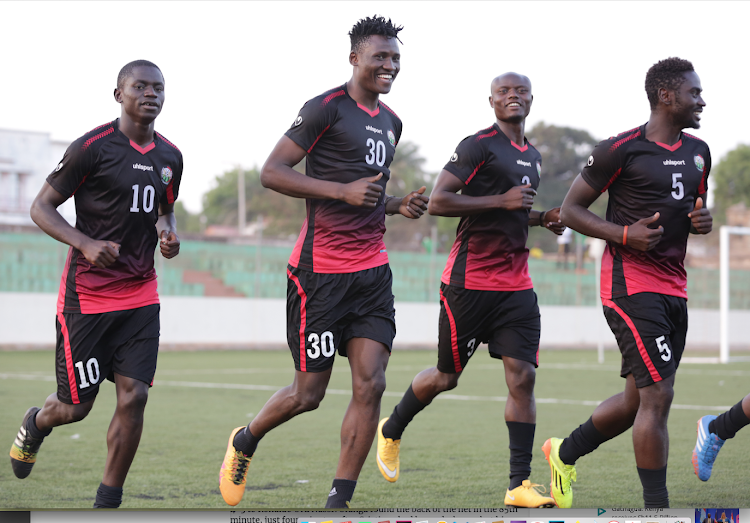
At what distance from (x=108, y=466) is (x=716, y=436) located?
3187 millimetres

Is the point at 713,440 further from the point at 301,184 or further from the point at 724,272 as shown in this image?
the point at 724,272

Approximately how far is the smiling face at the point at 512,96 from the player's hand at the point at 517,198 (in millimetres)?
571

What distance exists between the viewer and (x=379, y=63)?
14.5 ft

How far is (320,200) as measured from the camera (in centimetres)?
447

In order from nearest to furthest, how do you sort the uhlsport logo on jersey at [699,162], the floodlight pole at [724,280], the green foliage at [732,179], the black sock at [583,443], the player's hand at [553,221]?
1. the uhlsport logo on jersey at [699,162]
2. the black sock at [583,443]
3. the player's hand at [553,221]
4. the floodlight pole at [724,280]
5. the green foliage at [732,179]

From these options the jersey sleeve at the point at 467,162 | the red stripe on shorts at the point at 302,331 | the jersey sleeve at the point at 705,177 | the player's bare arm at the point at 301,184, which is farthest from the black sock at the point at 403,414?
the jersey sleeve at the point at 705,177

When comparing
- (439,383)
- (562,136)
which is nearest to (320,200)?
(439,383)

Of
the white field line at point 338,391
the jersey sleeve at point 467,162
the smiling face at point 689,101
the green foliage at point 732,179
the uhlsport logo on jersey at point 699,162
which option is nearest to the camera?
the smiling face at point 689,101

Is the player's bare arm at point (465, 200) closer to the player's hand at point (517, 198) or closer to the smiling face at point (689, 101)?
the player's hand at point (517, 198)

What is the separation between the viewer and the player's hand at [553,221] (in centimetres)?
484

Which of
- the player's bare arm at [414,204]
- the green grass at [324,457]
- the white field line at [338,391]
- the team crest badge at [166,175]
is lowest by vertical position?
the white field line at [338,391]

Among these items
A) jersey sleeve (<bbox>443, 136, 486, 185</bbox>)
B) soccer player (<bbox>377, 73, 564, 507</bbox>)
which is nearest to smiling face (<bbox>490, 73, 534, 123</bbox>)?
soccer player (<bbox>377, 73, 564, 507</bbox>)

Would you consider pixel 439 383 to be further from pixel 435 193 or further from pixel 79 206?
pixel 79 206

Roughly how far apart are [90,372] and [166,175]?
107cm
